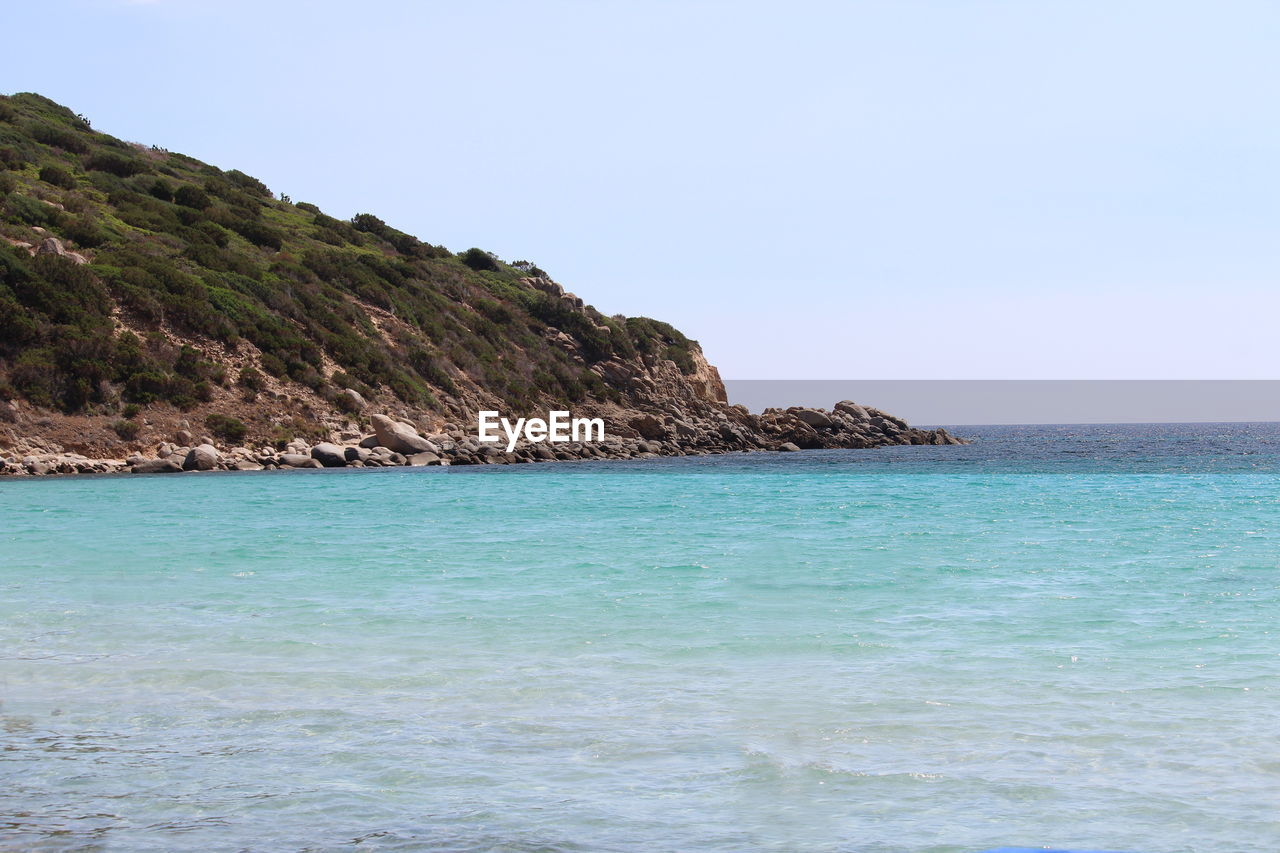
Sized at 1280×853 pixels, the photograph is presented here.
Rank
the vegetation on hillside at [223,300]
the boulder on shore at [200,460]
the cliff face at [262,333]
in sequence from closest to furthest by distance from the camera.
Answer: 1. the boulder on shore at [200,460]
2. the cliff face at [262,333]
3. the vegetation on hillside at [223,300]

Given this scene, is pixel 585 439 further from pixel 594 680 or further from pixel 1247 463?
pixel 594 680

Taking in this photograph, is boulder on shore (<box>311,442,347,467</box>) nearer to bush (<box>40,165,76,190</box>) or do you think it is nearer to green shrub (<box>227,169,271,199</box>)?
bush (<box>40,165,76,190</box>)

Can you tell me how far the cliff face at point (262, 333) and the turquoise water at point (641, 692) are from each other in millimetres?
23366

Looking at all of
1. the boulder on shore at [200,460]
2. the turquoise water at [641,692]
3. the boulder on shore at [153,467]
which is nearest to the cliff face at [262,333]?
the boulder on shore at [153,467]

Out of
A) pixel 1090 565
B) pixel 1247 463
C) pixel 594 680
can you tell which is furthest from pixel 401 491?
pixel 1247 463

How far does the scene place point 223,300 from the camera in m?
46.9

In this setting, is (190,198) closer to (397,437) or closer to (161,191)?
(161,191)

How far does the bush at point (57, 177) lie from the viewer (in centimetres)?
5169

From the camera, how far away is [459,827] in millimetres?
4988

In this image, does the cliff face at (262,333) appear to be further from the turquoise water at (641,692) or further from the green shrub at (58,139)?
the turquoise water at (641,692)

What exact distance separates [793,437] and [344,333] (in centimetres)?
3054

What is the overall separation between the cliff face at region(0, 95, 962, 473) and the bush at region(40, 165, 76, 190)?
15cm

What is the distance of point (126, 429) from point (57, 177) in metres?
20.5

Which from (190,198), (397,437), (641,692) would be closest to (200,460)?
(397,437)
